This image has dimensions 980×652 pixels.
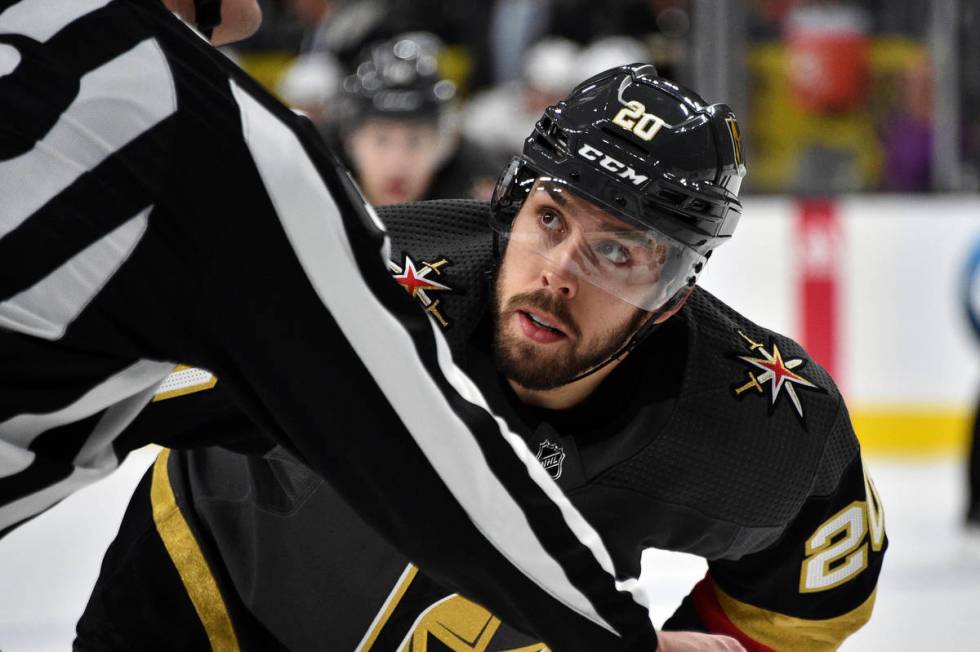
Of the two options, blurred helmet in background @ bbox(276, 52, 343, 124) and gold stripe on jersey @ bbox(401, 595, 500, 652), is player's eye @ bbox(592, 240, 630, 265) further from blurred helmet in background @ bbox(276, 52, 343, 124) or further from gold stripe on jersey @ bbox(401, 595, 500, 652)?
blurred helmet in background @ bbox(276, 52, 343, 124)

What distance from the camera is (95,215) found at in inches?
38.2

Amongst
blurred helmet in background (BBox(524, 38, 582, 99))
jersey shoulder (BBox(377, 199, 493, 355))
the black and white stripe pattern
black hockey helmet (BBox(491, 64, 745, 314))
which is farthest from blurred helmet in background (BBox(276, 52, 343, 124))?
the black and white stripe pattern

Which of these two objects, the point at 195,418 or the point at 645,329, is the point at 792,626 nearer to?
the point at 645,329

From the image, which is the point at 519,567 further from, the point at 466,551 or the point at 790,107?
the point at 790,107

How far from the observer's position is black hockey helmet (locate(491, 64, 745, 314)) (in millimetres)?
1725

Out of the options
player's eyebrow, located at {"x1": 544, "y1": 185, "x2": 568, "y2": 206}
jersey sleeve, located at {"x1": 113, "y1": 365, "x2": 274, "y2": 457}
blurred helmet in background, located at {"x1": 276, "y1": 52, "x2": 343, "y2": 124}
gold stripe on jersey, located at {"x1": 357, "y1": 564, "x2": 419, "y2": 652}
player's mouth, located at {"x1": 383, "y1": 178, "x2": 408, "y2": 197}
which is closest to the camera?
jersey sleeve, located at {"x1": 113, "y1": 365, "x2": 274, "y2": 457}

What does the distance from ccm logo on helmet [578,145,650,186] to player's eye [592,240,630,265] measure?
9 cm

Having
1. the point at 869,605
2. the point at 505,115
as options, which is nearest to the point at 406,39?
the point at 505,115

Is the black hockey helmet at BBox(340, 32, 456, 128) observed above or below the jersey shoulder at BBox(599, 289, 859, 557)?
below

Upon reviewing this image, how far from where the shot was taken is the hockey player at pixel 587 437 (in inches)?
67.2

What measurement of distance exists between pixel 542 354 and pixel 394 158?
2523 millimetres

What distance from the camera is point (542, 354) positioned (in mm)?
1747

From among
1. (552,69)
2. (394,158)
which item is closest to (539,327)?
(394,158)

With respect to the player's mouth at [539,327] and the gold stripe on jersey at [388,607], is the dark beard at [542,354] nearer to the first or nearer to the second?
A: the player's mouth at [539,327]
